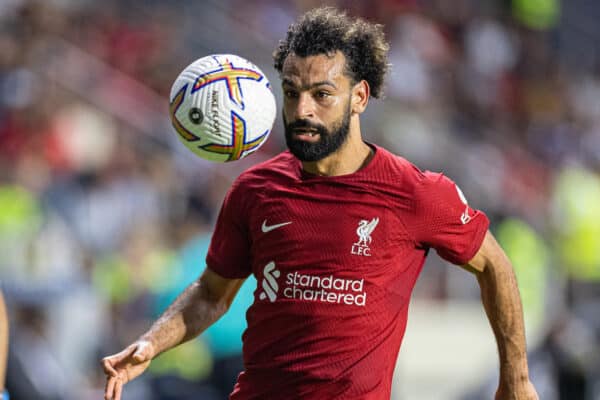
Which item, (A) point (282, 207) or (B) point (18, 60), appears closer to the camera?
(A) point (282, 207)

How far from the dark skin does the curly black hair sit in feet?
0.13

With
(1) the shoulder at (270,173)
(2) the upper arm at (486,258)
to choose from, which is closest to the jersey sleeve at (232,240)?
(1) the shoulder at (270,173)

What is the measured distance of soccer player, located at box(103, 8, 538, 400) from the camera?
183 inches

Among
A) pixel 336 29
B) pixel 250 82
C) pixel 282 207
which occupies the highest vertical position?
pixel 336 29

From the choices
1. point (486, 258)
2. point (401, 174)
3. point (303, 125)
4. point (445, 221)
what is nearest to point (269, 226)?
point (303, 125)

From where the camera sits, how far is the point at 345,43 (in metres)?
4.73

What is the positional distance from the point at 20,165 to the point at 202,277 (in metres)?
6.01

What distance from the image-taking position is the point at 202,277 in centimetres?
519

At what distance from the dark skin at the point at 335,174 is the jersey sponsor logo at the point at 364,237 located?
26cm

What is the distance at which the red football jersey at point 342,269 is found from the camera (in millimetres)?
4637

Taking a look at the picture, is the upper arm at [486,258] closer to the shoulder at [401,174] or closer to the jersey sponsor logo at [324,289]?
the shoulder at [401,174]

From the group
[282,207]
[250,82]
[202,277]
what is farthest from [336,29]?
[202,277]

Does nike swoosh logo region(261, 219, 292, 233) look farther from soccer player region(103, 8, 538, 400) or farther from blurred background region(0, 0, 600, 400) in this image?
blurred background region(0, 0, 600, 400)

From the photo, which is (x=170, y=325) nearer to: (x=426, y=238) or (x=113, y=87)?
(x=426, y=238)
